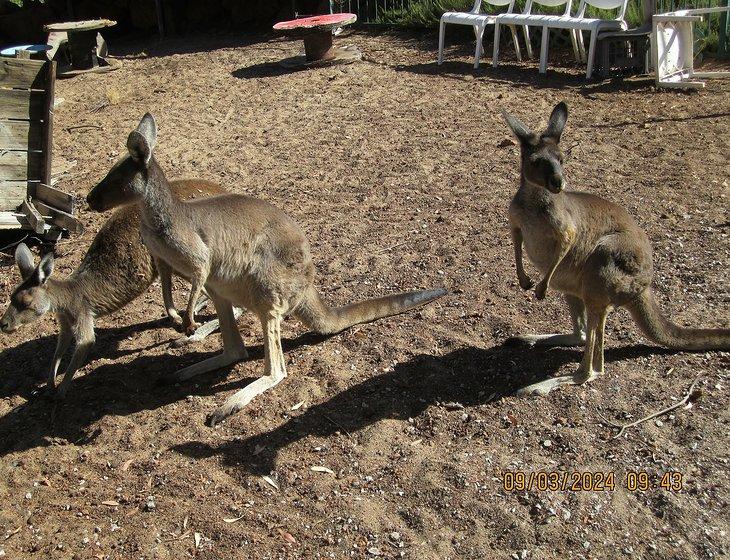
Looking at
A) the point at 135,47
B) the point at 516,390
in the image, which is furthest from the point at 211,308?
the point at 135,47

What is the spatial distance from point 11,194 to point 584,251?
4.50 m

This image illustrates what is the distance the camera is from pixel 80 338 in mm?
4578

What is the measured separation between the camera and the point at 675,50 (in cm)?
882

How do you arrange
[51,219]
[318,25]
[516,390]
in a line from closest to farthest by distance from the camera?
1. [516,390]
2. [51,219]
3. [318,25]

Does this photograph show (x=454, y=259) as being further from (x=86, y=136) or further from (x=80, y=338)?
(x=86, y=136)

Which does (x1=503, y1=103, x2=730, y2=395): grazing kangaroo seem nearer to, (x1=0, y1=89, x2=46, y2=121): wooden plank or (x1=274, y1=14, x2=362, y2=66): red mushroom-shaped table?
(x1=0, y1=89, x2=46, y2=121): wooden plank

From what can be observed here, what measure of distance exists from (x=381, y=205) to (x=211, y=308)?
178cm

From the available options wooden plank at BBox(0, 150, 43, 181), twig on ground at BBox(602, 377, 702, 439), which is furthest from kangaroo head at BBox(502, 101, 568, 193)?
wooden plank at BBox(0, 150, 43, 181)

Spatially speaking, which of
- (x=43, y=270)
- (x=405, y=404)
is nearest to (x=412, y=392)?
(x=405, y=404)

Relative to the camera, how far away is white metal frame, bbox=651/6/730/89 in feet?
28.2

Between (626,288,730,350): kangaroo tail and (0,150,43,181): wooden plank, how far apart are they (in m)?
4.64
